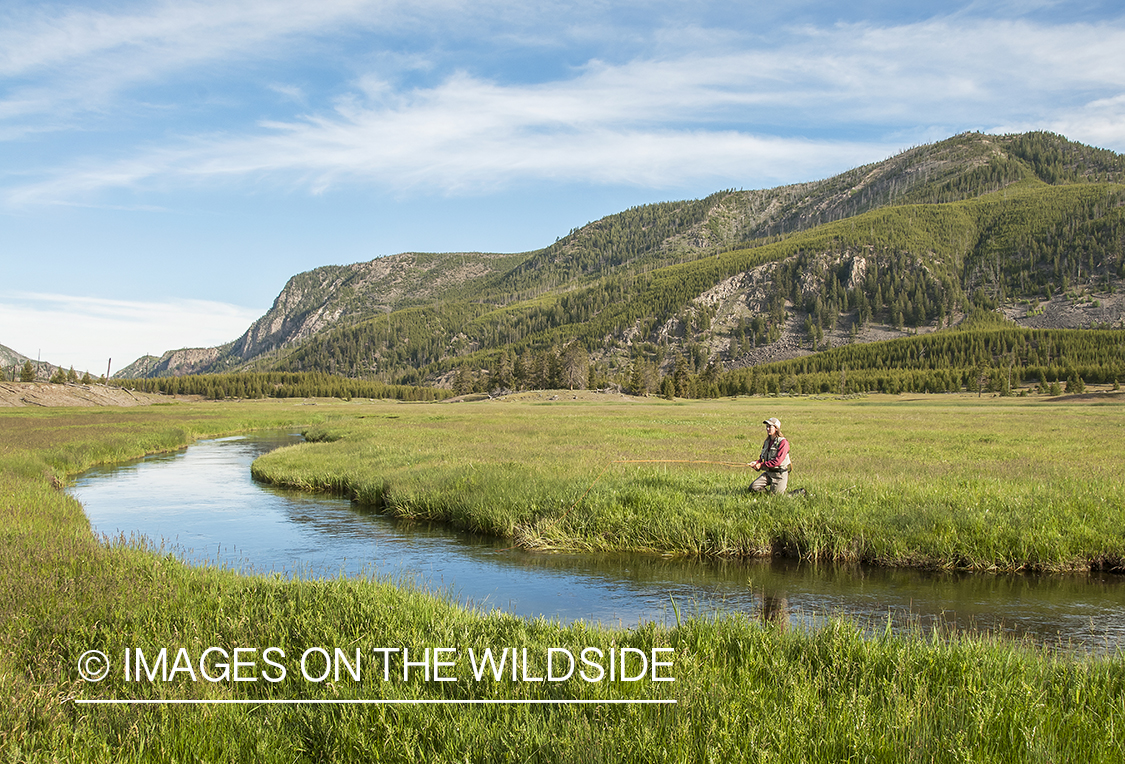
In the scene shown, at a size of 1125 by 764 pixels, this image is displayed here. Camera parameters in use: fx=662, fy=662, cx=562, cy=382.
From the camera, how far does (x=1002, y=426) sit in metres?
44.7

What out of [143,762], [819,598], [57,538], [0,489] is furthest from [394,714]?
[0,489]

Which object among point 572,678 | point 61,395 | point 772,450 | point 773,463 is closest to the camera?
point 572,678

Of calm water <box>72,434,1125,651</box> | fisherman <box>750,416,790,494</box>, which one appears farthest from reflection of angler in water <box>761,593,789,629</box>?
fisherman <box>750,416,790,494</box>

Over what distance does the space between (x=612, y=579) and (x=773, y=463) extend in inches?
213

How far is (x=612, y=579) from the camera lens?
1427 cm

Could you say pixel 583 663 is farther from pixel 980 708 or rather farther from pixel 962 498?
pixel 962 498

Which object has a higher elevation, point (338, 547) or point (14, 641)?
point (14, 641)

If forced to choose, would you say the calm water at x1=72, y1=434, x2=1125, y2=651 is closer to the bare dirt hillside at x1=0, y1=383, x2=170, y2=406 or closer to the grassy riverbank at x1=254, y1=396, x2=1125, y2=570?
the grassy riverbank at x1=254, y1=396, x2=1125, y2=570

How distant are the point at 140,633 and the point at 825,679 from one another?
737 cm

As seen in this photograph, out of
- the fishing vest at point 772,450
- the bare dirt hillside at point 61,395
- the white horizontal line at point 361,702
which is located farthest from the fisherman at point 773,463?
the bare dirt hillside at point 61,395

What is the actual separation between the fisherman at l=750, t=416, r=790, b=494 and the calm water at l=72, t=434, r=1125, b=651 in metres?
2.53

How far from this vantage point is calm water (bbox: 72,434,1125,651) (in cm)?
1145

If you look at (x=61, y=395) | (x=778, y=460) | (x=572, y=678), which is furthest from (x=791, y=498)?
(x=61, y=395)

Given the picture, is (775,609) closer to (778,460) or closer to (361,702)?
(778,460)
